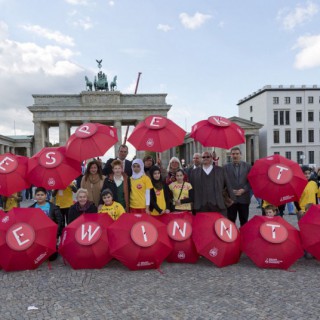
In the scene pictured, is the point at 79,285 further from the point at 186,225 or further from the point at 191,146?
the point at 191,146

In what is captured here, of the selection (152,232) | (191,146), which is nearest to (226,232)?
(152,232)

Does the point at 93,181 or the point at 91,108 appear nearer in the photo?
the point at 93,181

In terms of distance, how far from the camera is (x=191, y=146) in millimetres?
65625

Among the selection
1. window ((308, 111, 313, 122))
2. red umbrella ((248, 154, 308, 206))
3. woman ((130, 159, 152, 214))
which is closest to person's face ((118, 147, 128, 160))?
woman ((130, 159, 152, 214))

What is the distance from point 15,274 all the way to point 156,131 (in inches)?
140

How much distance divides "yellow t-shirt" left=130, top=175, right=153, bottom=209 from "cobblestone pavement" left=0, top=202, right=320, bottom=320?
4.52 feet

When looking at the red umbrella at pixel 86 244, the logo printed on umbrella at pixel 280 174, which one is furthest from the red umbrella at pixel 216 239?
the red umbrella at pixel 86 244

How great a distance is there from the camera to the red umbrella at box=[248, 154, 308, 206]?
6.38 m

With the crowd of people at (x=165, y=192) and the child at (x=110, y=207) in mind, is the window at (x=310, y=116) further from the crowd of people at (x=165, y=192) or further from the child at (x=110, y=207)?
the child at (x=110, y=207)

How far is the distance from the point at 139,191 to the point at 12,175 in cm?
243

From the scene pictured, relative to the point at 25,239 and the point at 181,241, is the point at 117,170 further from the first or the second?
the point at 25,239

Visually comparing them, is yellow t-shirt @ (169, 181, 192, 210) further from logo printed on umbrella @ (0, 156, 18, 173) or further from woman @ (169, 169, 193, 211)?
logo printed on umbrella @ (0, 156, 18, 173)

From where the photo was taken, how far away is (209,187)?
22.8 feet

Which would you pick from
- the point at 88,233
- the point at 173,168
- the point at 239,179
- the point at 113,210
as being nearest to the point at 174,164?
the point at 173,168
